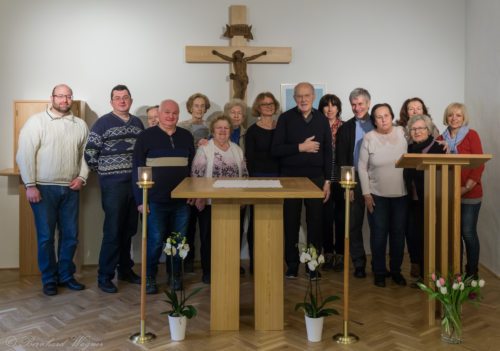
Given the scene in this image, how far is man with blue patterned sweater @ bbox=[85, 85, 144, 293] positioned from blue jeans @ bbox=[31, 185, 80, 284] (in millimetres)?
253

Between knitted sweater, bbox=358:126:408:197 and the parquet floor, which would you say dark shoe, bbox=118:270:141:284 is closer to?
the parquet floor

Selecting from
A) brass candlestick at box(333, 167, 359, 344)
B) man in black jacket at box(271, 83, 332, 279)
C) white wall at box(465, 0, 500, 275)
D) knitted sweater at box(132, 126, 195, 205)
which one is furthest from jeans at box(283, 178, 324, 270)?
white wall at box(465, 0, 500, 275)

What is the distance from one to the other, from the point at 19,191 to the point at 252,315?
8.10ft

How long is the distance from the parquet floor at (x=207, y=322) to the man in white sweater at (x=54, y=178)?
0.21 meters

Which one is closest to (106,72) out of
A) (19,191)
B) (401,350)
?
(19,191)

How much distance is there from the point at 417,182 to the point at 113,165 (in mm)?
2306

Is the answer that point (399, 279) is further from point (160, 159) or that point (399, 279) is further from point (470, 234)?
point (160, 159)

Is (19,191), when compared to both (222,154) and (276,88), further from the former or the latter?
(276,88)

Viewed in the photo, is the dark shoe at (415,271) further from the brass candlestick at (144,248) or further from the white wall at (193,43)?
the brass candlestick at (144,248)

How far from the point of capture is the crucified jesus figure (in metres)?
4.50

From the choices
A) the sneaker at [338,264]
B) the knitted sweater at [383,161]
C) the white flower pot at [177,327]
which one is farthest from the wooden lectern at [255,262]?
the sneaker at [338,264]

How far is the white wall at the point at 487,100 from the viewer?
4109mm

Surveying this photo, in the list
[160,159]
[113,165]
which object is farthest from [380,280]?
[113,165]

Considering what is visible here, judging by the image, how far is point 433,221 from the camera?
2.88 metres
